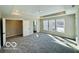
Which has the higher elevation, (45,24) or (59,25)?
(45,24)

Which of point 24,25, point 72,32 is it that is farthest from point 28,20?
point 72,32

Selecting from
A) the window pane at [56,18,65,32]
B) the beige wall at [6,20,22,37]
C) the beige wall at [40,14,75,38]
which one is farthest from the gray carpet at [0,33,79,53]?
the beige wall at [6,20,22,37]

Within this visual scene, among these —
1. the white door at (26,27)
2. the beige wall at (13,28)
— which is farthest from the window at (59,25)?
the beige wall at (13,28)

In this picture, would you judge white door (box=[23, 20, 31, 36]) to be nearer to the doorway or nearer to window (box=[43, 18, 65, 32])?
the doorway

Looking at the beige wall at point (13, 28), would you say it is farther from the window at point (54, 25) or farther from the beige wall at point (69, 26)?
the beige wall at point (69, 26)

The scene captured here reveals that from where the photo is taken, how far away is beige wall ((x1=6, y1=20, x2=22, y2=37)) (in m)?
8.19

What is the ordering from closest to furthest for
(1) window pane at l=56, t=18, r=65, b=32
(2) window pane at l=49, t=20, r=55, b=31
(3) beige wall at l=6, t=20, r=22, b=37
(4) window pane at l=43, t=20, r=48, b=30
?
(1) window pane at l=56, t=18, r=65, b=32
(3) beige wall at l=6, t=20, r=22, b=37
(2) window pane at l=49, t=20, r=55, b=31
(4) window pane at l=43, t=20, r=48, b=30

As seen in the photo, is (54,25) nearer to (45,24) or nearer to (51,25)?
(51,25)

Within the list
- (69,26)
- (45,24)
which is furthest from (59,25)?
(45,24)

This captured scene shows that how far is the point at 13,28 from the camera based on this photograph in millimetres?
8852

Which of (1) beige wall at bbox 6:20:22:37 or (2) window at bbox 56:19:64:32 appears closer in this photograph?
(2) window at bbox 56:19:64:32

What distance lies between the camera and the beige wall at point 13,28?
26.9 feet
